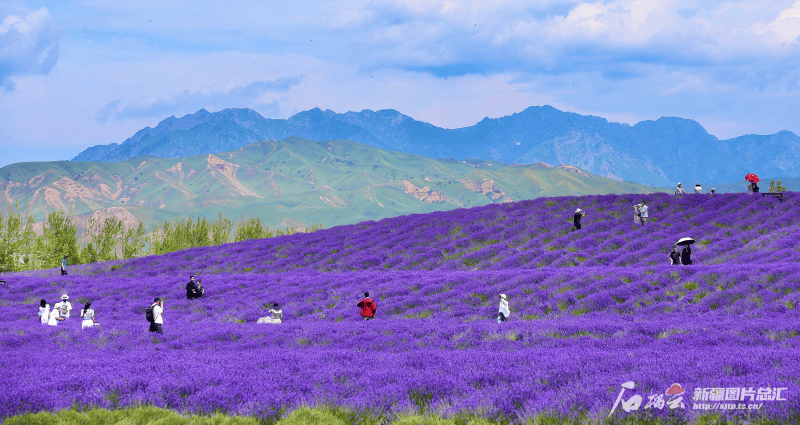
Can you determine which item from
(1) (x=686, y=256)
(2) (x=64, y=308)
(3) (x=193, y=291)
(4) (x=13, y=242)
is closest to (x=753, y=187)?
(1) (x=686, y=256)

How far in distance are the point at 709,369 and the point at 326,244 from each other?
3924 cm

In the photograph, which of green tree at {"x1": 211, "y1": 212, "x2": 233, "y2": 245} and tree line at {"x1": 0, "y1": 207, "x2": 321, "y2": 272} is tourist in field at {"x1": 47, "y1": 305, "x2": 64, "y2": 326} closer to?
tree line at {"x1": 0, "y1": 207, "x2": 321, "y2": 272}

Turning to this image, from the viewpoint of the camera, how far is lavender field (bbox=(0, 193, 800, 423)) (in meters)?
8.12

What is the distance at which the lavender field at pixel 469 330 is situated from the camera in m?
8.12

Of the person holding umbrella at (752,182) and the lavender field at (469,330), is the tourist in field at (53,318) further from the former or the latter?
the person holding umbrella at (752,182)

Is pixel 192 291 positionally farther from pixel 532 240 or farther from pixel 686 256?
pixel 686 256

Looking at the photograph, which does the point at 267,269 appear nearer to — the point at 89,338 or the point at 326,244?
the point at 326,244

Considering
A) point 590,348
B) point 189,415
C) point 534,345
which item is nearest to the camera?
point 189,415

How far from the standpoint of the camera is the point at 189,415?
8.13 meters

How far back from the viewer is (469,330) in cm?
1586

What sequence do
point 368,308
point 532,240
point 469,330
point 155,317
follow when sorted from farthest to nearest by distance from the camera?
point 532,240
point 368,308
point 155,317
point 469,330

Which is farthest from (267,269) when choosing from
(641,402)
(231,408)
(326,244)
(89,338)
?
(641,402)

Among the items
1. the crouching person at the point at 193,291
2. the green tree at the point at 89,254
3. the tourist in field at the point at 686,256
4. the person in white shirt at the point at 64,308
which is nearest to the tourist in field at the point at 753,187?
the tourist in field at the point at 686,256

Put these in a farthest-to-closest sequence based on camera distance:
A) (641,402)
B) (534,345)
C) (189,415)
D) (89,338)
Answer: (89,338) < (534,345) < (189,415) < (641,402)
